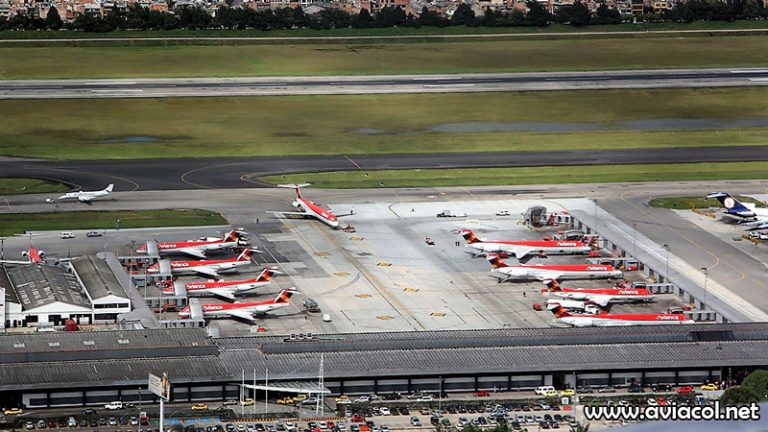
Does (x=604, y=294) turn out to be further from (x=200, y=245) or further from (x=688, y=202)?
(x=688, y=202)

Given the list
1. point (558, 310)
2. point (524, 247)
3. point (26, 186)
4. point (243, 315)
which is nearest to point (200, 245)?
point (243, 315)

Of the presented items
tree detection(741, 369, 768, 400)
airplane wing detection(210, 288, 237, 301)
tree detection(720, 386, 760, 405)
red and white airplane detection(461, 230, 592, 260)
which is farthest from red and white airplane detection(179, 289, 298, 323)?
tree detection(720, 386, 760, 405)

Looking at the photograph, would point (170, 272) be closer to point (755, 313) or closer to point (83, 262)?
point (83, 262)

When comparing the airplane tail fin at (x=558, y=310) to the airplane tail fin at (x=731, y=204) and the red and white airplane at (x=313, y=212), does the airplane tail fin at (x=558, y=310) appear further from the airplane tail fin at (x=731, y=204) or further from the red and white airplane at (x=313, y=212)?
the airplane tail fin at (x=731, y=204)

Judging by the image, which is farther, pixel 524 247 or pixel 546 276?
pixel 524 247

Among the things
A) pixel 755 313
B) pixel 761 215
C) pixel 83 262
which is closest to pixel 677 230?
pixel 761 215
